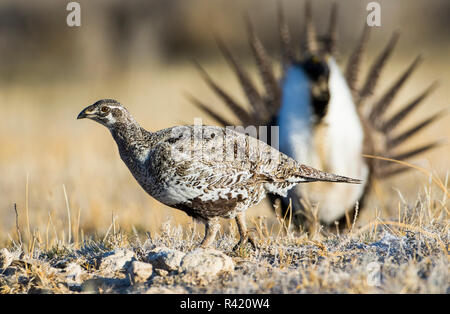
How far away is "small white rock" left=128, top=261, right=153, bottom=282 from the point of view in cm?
284

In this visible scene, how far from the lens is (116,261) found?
9.94 feet

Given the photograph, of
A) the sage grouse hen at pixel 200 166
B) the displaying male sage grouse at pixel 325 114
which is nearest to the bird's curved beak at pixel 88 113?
the sage grouse hen at pixel 200 166

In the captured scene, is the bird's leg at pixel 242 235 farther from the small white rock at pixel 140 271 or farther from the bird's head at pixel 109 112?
the bird's head at pixel 109 112

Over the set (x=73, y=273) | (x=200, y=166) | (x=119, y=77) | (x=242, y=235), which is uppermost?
(x=119, y=77)

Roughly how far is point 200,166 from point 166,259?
50cm

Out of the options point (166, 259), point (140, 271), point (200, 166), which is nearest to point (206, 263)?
point (166, 259)

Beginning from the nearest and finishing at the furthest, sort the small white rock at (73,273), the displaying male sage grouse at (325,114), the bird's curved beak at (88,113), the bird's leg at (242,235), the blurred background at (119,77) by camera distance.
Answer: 1. the small white rock at (73,273)
2. the bird's curved beak at (88,113)
3. the bird's leg at (242,235)
4. the displaying male sage grouse at (325,114)
5. the blurred background at (119,77)

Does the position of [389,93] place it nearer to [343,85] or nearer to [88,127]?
[343,85]

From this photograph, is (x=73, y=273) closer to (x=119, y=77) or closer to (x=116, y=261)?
(x=116, y=261)

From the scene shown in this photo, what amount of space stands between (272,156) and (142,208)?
11.0 ft

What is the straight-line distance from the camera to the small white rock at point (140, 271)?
9.31 feet

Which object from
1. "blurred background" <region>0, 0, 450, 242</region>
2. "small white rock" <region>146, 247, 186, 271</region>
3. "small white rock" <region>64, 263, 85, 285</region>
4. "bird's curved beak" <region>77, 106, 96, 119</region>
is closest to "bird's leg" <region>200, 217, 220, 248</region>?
"small white rock" <region>146, 247, 186, 271</region>

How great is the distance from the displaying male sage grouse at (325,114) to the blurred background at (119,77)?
56.3 inches
